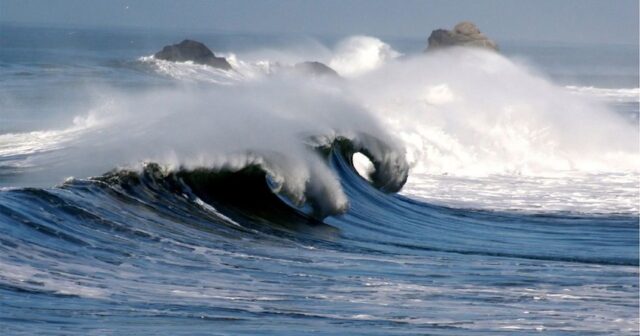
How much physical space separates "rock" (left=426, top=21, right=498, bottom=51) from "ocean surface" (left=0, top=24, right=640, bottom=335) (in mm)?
27251

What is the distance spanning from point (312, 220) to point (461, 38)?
4392 centimetres

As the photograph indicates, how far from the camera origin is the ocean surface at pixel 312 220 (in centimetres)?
822

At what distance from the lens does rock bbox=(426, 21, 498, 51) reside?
56.1 metres

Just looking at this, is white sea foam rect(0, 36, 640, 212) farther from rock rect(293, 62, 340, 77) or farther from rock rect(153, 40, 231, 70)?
rock rect(153, 40, 231, 70)

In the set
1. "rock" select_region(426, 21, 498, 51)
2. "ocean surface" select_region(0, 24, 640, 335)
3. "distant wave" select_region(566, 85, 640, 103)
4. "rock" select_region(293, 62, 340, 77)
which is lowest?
"ocean surface" select_region(0, 24, 640, 335)

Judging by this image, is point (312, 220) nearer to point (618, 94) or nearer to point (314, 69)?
point (314, 69)

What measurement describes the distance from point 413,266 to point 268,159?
162 inches

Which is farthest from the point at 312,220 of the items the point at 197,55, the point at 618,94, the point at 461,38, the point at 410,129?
the point at 618,94

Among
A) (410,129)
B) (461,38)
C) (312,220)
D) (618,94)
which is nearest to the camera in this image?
(312,220)

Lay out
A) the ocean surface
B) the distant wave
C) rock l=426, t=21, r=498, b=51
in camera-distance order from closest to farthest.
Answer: the ocean surface, the distant wave, rock l=426, t=21, r=498, b=51

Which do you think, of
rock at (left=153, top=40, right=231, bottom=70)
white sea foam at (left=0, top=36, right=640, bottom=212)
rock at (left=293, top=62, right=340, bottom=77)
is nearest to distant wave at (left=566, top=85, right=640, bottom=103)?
rock at (left=293, top=62, right=340, bottom=77)

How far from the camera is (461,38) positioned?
57.0m

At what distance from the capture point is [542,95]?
32094mm

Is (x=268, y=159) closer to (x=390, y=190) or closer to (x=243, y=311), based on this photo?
(x=390, y=190)
